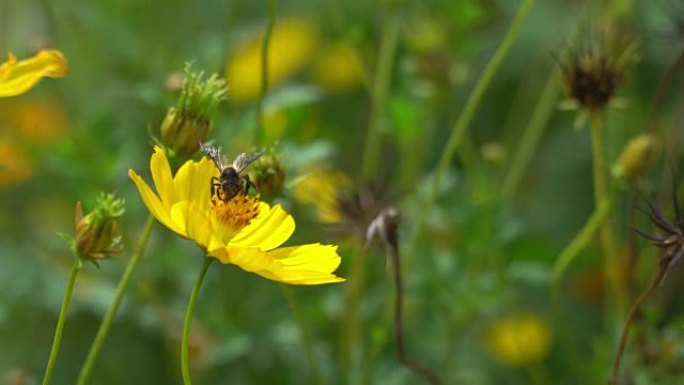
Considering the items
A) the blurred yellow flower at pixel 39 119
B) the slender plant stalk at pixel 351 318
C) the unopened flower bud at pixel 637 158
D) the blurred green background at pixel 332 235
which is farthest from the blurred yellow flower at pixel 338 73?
the unopened flower bud at pixel 637 158

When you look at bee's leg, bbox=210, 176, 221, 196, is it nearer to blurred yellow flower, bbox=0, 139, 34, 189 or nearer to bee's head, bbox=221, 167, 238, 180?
bee's head, bbox=221, 167, 238, 180

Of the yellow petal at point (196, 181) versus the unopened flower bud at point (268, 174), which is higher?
the yellow petal at point (196, 181)

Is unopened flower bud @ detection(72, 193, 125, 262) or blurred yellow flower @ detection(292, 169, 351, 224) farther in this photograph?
blurred yellow flower @ detection(292, 169, 351, 224)

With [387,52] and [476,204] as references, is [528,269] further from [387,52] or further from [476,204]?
[387,52]

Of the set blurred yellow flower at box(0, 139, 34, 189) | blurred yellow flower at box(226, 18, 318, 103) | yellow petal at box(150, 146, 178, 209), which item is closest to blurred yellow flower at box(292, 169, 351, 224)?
yellow petal at box(150, 146, 178, 209)

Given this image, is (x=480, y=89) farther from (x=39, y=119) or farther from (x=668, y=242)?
(x=39, y=119)

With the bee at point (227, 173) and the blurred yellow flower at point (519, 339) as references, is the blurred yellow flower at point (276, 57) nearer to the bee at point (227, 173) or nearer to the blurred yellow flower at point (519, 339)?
the blurred yellow flower at point (519, 339)

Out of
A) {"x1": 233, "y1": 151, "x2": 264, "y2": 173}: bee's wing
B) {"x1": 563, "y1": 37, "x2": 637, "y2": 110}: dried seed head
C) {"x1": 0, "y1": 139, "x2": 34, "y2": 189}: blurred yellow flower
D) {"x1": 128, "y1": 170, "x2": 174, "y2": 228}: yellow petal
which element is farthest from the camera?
{"x1": 0, "y1": 139, "x2": 34, "y2": 189}: blurred yellow flower
